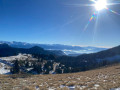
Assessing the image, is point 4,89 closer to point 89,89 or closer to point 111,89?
point 89,89

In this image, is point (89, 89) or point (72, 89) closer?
point (89, 89)

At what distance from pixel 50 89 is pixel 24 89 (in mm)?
2649

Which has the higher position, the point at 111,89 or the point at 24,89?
the point at 111,89

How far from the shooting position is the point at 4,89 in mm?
8219

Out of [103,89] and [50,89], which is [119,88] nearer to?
[103,89]

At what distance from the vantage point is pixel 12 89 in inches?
327

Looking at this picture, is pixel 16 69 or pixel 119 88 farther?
pixel 16 69

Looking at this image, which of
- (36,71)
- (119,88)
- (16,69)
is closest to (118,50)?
(36,71)

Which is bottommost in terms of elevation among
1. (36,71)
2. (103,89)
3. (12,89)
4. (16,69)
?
(36,71)

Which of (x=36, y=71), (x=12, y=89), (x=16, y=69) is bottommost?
(x=36, y=71)

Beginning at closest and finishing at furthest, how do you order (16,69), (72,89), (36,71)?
(72,89), (16,69), (36,71)

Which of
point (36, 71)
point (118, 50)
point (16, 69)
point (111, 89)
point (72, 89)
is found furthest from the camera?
point (118, 50)

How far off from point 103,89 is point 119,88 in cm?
138

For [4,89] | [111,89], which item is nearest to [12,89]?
[4,89]
